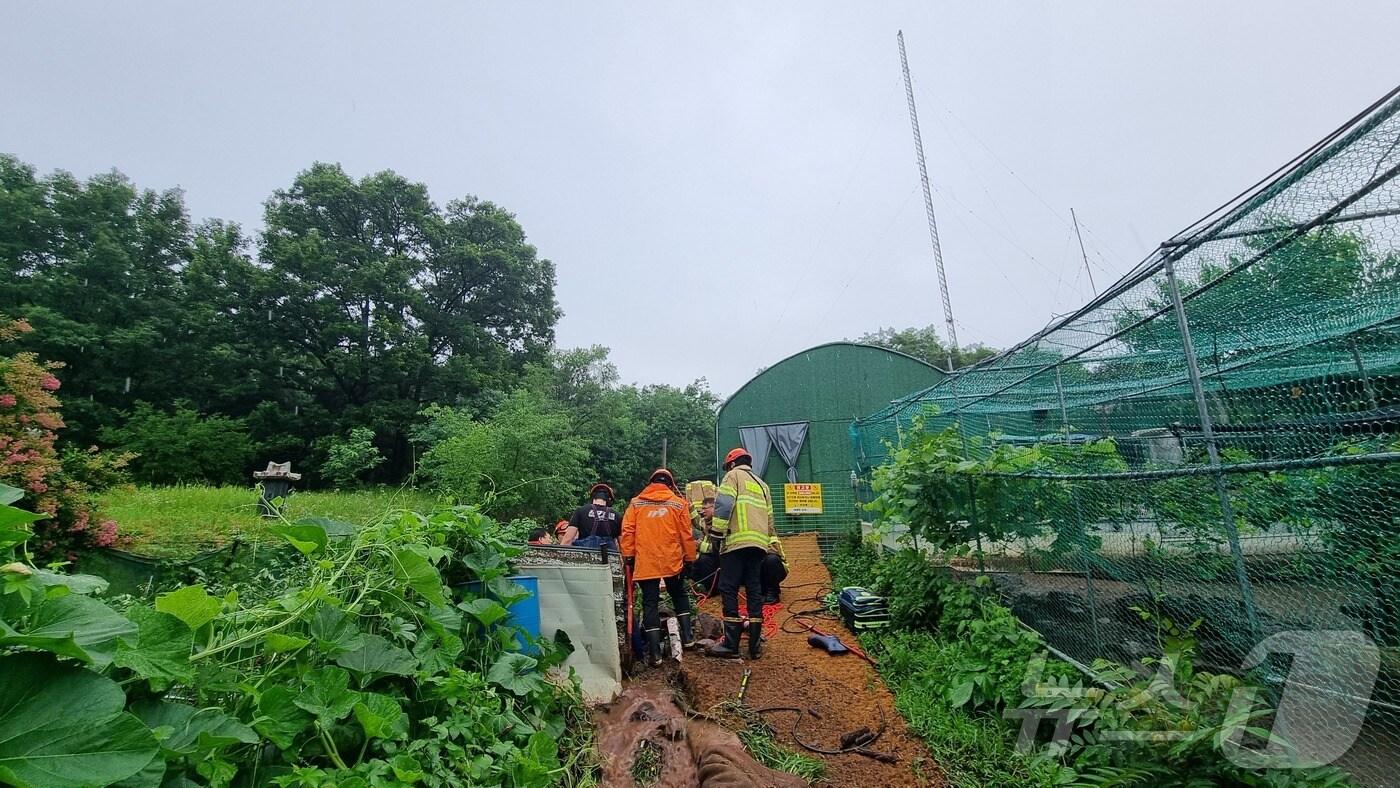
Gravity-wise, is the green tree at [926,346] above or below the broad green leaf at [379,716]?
above

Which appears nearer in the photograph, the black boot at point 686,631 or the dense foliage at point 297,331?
the black boot at point 686,631

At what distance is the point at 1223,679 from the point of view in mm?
2229

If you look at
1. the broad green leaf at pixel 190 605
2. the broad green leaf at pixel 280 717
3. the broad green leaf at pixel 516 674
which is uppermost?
the broad green leaf at pixel 190 605

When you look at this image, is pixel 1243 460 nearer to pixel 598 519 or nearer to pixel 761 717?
pixel 761 717

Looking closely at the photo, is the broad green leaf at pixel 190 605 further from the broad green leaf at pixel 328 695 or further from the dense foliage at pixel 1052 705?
the dense foliage at pixel 1052 705

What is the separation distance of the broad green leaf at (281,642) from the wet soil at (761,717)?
1.61 metres

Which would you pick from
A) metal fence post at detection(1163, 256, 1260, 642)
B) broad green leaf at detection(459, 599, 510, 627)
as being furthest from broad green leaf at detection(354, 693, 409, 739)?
metal fence post at detection(1163, 256, 1260, 642)

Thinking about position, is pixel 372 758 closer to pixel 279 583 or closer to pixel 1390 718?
pixel 279 583

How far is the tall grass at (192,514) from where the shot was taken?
4.58 meters

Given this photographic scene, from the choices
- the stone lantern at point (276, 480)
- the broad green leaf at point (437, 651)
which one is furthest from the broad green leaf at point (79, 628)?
the stone lantern at point (276, 480)

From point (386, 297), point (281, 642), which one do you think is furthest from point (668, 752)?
point (386, 297)

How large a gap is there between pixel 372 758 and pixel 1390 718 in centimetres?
346

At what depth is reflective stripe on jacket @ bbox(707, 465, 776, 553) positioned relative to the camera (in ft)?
15.4

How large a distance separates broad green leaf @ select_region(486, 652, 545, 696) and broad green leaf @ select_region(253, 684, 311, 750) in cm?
107
